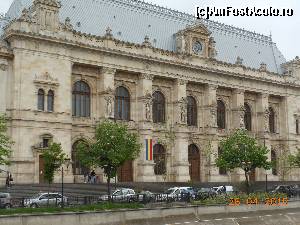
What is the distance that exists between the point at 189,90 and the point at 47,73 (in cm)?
2209

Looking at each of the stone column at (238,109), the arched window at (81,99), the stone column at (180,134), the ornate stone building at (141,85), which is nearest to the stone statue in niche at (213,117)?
the ornate stone building at (141,85)

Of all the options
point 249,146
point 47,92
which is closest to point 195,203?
point 249,146

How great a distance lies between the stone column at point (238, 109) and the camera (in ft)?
251

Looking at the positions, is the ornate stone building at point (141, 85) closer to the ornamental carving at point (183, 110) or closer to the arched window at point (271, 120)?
the ornamental carving at point (183, 110)

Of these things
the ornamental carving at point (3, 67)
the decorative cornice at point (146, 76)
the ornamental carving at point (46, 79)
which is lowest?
the ornamental carving at point (46, 79)

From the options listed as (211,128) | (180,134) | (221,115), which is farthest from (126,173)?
(221,115)

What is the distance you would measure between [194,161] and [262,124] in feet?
44.9

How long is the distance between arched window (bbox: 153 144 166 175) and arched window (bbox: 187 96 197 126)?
19.8 ft

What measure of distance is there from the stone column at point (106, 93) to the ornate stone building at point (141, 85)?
0.12 m

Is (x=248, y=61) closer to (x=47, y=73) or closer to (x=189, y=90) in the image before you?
(x=189, y=90)

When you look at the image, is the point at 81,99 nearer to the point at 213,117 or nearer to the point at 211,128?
the point at 211,128

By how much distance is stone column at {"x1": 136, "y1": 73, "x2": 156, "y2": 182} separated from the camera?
64625 mm

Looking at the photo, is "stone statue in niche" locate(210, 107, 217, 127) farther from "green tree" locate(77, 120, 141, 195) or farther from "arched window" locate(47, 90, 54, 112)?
"green tree" locate(77, 120, 141, 195)

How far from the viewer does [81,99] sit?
6297cm
